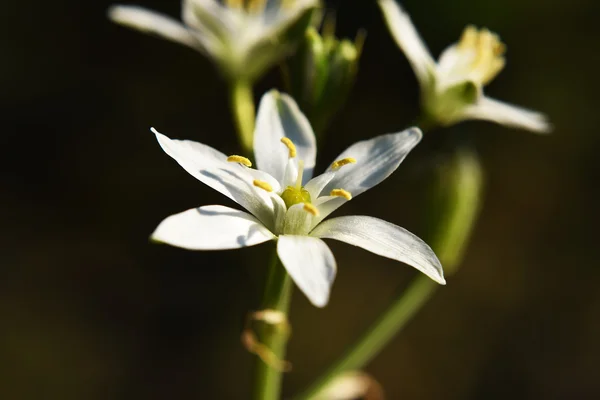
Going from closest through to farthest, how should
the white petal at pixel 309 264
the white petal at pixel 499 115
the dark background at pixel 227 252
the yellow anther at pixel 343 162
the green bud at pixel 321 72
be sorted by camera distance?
the white petal at pixel 309 264 → the yellow anther at pixel 343 162 → the green bud at pixel 321 72 → the white petal at pixel 499 115 → the dark background at pixel 227 252

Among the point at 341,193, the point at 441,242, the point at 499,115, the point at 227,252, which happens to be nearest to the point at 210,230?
the point at 341,193

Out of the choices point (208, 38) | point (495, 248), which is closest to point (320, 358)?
point (495, 248)

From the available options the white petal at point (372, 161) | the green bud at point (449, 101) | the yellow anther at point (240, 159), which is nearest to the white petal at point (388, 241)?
the white petal at point (372, 161)

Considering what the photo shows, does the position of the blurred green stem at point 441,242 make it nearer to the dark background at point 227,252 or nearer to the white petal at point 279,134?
the white petal at point 279,134

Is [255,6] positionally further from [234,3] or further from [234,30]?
[234,30]

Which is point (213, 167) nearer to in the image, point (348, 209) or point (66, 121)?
point (348, 209)

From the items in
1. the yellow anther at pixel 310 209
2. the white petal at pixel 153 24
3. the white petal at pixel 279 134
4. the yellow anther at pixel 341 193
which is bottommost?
the yellow anther at pixel 310 209
